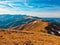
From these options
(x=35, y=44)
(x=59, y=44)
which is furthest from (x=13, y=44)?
(x=59, y=44)

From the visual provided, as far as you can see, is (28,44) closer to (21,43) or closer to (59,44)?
(21,43)

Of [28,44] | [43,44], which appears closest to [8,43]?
[28,44]

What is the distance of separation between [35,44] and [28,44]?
173 centimetres

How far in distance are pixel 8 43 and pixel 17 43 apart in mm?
1680

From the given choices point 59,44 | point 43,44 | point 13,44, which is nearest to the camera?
point 13,44

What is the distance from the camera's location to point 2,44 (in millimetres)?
35688

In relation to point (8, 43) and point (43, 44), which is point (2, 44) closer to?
point (8, 43)

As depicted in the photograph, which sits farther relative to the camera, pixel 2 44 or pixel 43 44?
pixel 43 44

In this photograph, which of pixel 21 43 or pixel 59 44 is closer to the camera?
pixel 21 43

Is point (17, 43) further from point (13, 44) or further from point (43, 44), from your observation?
point (43, 44)

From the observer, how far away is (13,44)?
117 feet

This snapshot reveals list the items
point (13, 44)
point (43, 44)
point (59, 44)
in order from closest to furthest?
point (13, 44) → point (43, 44) → point (59, 44)

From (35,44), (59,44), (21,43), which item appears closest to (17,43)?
(21,43)

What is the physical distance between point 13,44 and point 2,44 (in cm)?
195
